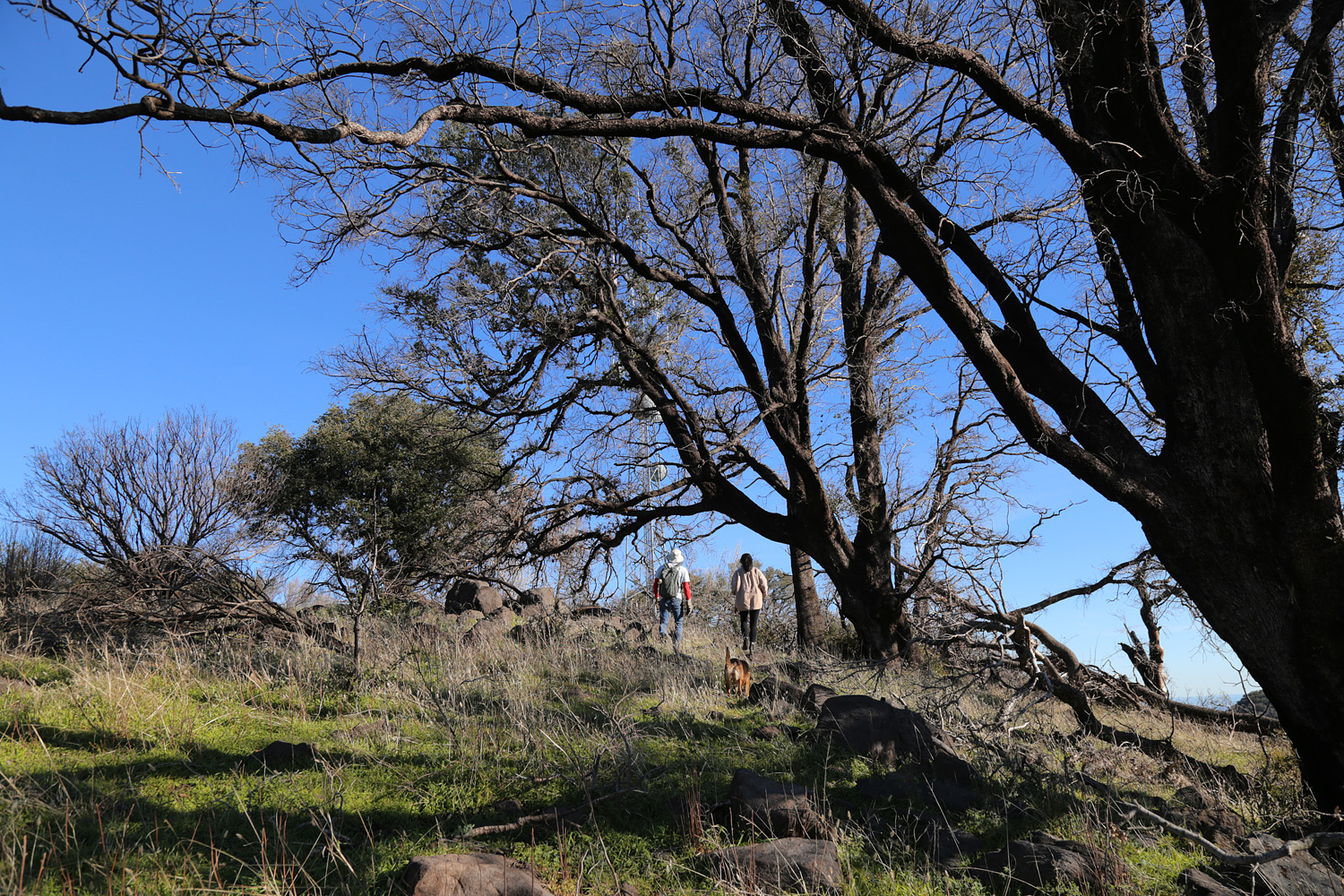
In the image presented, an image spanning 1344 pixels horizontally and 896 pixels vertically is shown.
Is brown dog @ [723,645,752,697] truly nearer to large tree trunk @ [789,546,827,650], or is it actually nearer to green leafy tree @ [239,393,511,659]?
large tree trunk @ [789,546,827,650]

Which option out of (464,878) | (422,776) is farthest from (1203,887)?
(422,776)

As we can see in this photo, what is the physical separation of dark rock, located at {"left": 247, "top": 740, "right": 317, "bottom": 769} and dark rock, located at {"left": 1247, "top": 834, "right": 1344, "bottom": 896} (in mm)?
6155

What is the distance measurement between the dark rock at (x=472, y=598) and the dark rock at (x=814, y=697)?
8232 millimetres

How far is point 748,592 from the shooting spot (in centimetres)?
1460

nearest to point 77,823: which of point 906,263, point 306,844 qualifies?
point 306,844

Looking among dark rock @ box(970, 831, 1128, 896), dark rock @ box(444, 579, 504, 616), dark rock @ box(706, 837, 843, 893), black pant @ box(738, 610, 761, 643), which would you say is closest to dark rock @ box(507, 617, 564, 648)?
dark rock @ box(444, 579, 504, 616)

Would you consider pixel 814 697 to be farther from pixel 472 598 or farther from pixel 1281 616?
pixel 472 598

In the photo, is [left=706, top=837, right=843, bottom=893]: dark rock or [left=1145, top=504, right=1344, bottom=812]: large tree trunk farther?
[left=1145, top=504, right=1344, bottom=812]: large tree trunk

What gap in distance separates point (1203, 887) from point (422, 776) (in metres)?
4.85

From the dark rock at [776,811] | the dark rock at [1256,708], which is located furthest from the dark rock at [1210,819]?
the dark rock at [1256,708]

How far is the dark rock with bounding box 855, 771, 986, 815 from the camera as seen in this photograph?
5.70 meters

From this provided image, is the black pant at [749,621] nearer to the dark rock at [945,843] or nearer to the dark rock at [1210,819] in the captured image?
the dark rock at [1210,819]

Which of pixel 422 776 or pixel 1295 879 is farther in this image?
pixel 422 776

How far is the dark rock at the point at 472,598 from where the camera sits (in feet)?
50.6
